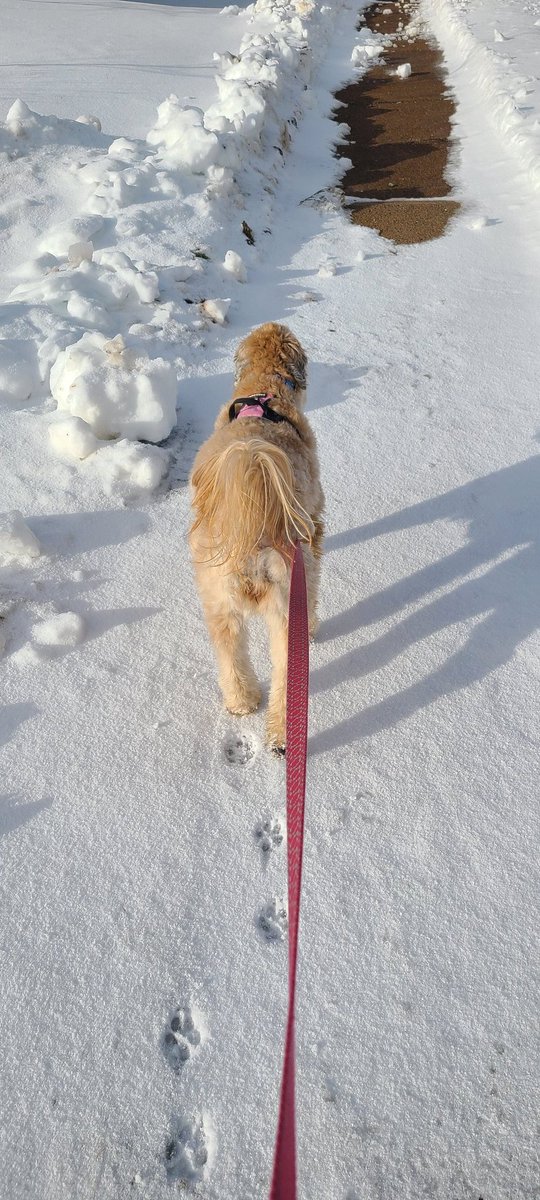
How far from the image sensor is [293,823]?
5.13ft

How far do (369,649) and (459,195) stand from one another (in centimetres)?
666

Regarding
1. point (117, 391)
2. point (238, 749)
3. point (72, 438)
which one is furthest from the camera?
point (117, 391)

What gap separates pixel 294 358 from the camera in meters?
3.06

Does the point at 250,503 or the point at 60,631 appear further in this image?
the point at 60,631

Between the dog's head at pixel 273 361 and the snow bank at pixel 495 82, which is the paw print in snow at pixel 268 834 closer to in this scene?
the dog's head at pixel 273 361

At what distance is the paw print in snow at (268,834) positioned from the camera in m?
2.37

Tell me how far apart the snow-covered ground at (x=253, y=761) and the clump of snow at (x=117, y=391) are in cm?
2

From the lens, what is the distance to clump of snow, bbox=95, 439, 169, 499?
379 cm

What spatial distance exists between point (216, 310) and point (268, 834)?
414 centimetres

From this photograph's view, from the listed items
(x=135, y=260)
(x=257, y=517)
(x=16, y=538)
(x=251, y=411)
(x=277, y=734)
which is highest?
(x=135, y=260)

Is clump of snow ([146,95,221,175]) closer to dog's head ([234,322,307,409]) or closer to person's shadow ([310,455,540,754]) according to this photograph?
dog's head ([234,322,307,409])

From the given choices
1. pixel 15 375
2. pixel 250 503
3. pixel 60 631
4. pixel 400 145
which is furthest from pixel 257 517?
pixel 400 145

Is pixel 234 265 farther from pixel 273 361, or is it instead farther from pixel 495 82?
pixel 495 82

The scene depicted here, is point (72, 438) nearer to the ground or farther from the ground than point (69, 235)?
nearer to the ground
